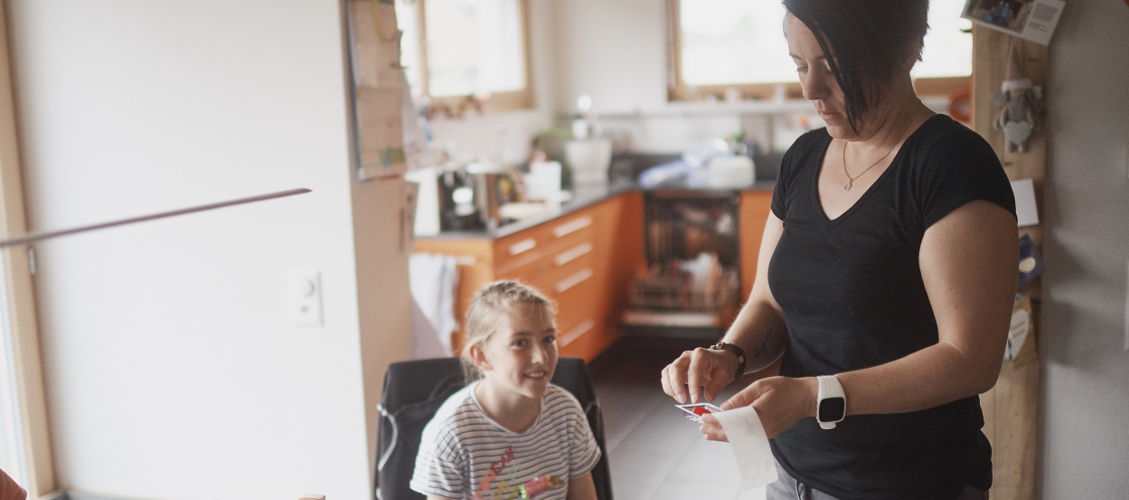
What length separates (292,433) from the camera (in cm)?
253

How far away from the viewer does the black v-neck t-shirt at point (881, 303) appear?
1.13 m

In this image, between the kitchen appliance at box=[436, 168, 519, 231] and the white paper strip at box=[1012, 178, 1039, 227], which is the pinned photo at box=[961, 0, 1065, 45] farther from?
the kitchen appliance at box=[436, 168, 519, 231]

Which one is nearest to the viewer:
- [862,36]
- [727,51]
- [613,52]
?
[862,36]

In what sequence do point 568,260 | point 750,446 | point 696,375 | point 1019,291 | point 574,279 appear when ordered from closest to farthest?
point 750,446 → point 696,375 → point 1019,291 → point 568,260 → point 574,279

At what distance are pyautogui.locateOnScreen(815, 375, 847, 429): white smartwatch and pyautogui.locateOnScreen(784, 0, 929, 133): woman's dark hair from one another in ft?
1.12

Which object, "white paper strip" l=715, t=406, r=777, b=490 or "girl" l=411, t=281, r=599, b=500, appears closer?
"white paper strip" l=715, t=406, r=777, b=490

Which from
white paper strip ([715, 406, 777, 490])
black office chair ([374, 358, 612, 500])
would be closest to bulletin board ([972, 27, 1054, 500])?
black office chair ([374, 358, 612, 500])

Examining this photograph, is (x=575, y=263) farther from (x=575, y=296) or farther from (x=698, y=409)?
(x=698, y=409)

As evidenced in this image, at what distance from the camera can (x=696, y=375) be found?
51.5 inches

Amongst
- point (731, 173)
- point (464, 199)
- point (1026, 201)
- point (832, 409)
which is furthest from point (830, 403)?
point (731, 173)

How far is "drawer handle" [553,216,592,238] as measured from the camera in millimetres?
4395

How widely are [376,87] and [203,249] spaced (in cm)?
64

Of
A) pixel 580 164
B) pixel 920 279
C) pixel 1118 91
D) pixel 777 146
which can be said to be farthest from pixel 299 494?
pixel 777 146

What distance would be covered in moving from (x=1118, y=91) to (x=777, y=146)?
3.83m
